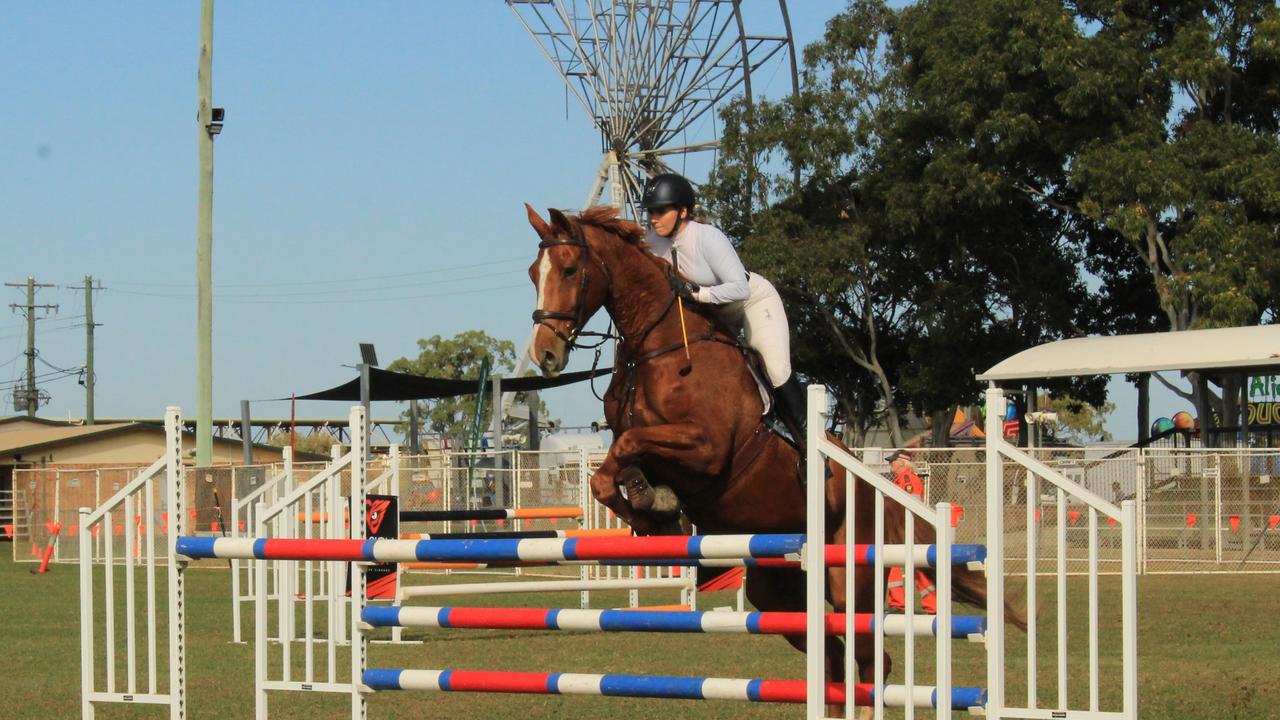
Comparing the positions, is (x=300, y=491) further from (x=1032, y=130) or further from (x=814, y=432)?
(x=1032, y=130)

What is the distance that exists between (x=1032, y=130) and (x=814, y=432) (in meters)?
28.0

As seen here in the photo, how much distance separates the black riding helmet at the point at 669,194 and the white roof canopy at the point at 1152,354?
2031 cm

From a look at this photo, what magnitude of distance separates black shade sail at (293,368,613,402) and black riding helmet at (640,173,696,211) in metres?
19.3

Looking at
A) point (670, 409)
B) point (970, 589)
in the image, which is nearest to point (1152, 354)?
point (970, 589)

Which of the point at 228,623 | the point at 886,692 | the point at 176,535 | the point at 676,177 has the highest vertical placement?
the point at 676,177

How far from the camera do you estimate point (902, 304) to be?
39.3 metres

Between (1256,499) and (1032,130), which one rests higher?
(1032,130)

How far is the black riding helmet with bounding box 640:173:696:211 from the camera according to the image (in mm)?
7469

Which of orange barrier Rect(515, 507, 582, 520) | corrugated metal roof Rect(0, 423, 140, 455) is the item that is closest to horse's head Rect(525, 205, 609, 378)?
orange barrier Rect(515, 507, 582, 520)

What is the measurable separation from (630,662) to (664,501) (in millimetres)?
4899

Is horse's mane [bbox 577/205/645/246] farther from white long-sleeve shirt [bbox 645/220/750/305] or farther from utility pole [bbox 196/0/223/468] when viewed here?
utility pole [bbox 196/0/223/468]

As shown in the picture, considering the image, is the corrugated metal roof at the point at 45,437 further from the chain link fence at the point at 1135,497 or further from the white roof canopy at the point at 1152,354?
the white roof canopy at the point at 1152,354

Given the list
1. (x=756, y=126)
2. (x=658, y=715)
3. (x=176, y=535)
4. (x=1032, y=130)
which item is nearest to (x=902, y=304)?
(x=756, y=126)

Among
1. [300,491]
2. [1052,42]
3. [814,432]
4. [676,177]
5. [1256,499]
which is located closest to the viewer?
[814,432]
